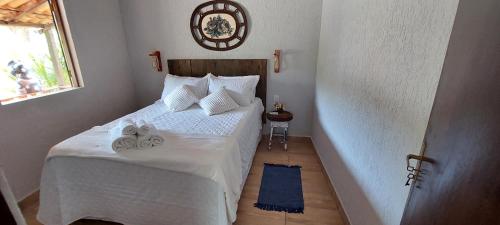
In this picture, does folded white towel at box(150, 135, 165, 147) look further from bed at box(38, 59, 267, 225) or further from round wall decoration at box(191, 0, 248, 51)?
round wall decoration at box(191, 0, 248, 51)

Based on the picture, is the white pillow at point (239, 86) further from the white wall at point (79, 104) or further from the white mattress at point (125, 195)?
the white wall at point (79, 104)

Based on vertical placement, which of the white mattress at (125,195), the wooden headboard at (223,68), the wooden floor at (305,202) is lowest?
the wooden floor at (305,202)

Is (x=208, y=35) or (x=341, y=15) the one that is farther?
(x=208, y=35)

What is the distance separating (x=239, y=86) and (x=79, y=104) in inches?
74.9

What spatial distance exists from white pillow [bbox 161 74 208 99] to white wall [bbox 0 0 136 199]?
0.79 metres

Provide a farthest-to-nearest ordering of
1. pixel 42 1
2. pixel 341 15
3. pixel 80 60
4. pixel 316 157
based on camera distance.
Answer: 1. pixel 316 157
2. pixel 80 60
3. pixel 42 1
4. pixel 341 15

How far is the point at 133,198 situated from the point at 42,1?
7.66 ft

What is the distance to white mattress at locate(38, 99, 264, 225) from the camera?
1.38 metres

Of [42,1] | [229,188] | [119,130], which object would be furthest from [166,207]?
[42,1]

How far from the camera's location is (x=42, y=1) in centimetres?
222

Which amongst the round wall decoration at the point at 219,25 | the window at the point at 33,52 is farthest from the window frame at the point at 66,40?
the round wall decoration at the point at 219,25

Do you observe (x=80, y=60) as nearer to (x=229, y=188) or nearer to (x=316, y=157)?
(x=229, y=188)

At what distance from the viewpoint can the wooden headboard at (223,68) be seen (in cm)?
305

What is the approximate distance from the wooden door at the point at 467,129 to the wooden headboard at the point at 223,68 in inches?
95.5
